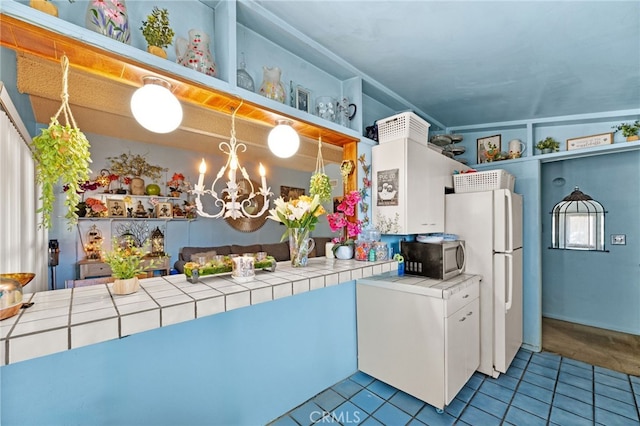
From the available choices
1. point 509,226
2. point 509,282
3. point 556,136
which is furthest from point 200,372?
point 556,136

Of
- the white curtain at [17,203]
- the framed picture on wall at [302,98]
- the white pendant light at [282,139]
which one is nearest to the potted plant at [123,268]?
the white curtain at [17,203]

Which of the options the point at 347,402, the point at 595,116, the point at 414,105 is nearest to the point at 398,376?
the point at 347,402

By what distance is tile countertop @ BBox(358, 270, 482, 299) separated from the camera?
1.92m

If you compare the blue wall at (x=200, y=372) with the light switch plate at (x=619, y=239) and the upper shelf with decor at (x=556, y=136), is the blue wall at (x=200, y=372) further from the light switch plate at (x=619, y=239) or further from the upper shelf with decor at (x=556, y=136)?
the light switch plate at (x=619, y=239)

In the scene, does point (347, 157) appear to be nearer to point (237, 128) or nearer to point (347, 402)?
point (237, 128)

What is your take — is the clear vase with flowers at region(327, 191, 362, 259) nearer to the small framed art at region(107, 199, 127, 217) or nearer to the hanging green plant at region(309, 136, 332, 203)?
the hanging green plant at region(309, 136, 332, 203)

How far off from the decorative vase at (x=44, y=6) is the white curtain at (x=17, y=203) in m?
0.33

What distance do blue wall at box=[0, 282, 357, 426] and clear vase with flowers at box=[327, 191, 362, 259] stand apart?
0.39 m

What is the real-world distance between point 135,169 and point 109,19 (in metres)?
0.88

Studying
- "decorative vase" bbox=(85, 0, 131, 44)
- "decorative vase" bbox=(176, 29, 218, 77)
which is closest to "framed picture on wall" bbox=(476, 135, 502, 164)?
"decorative vase" bbox=(176, 29, 218, 77)

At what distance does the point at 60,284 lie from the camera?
1.54 m

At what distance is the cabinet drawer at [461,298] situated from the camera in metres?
1.88

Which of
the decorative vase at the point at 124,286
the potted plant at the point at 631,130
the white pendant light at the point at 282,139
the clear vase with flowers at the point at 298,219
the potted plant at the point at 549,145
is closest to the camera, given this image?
the decorative vase at the point at 124,286

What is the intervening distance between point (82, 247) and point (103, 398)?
2.75 feet
